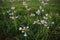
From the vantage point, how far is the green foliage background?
2.95m

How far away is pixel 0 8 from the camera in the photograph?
3.68 metres

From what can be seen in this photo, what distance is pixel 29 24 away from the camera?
3.14 meters

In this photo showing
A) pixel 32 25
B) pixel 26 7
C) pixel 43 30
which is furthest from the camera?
pixel 26 7

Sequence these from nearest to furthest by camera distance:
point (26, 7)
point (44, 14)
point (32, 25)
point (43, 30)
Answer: point (43, 30) → point (32, 25) → point (44, 14) → point (26, 7)

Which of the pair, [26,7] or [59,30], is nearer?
[59,30]

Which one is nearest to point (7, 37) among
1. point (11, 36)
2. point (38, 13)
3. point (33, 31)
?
point (11, 36)

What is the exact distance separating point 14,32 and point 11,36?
0.08 m

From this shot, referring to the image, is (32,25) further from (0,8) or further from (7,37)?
(0,8)

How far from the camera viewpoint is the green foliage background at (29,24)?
116 inches

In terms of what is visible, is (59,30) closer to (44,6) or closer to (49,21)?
(49,21)

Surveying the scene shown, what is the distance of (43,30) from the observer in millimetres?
2924

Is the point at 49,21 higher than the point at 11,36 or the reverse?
higher

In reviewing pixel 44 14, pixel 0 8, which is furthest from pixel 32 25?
pixel 0 8

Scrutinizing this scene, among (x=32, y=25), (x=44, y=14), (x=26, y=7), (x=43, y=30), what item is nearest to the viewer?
(x=43, y=30)
